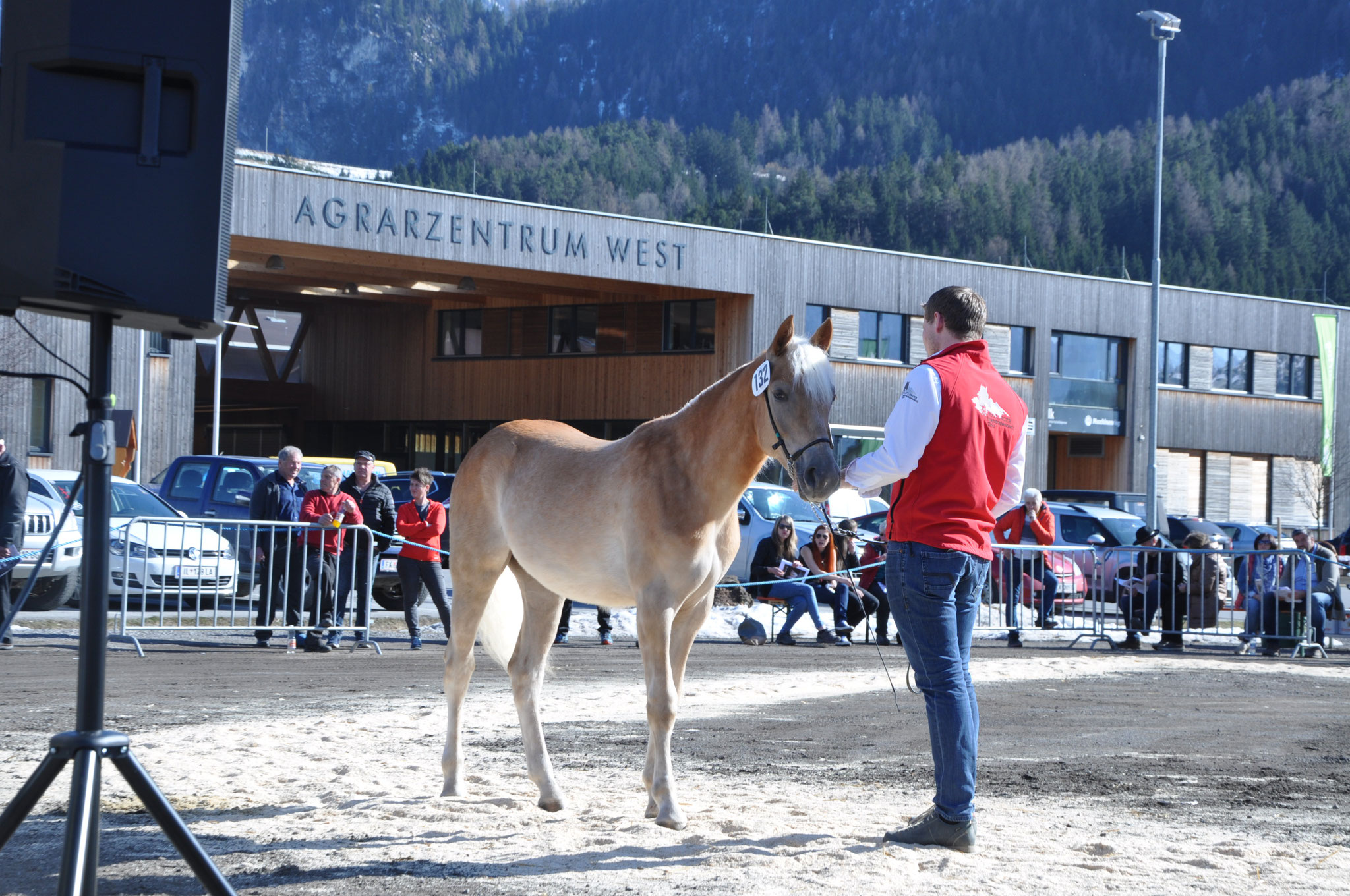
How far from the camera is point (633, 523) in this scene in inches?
234

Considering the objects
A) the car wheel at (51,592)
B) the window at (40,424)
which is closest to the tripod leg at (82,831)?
the car wheel at (51,592)

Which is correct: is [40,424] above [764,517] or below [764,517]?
above

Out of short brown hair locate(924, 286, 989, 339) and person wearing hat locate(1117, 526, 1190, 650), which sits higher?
short brown hair locate(924, 286, 989, 339)

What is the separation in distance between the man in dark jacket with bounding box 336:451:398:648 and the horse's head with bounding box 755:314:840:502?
9022 millimetres

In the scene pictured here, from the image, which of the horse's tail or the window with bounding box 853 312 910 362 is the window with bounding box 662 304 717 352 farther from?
the horse's tail

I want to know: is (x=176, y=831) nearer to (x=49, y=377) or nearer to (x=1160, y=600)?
(x=49, y=377)

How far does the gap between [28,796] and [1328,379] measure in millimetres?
41466

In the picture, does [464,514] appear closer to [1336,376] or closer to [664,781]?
[664,781]

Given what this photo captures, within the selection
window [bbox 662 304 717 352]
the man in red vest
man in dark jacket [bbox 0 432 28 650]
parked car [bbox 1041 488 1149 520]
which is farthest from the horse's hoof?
window [bbox 662 304 717 352]

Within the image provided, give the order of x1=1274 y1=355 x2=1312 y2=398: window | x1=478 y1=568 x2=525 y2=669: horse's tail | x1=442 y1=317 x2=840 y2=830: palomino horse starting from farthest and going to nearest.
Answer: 1. x1=1274 y1=355 x2=1312 y2=398: window
2. x1=478 y1=568 x2=525 y2=669: horse's tail
3. x1=442 y1=317 x2=840 y2=830: palomino horse

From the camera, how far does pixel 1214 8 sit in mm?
180125

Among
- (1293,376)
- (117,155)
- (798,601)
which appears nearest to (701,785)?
(117,155)

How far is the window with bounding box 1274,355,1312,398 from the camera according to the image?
159 ft

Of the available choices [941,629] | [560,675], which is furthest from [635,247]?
[941,629]
